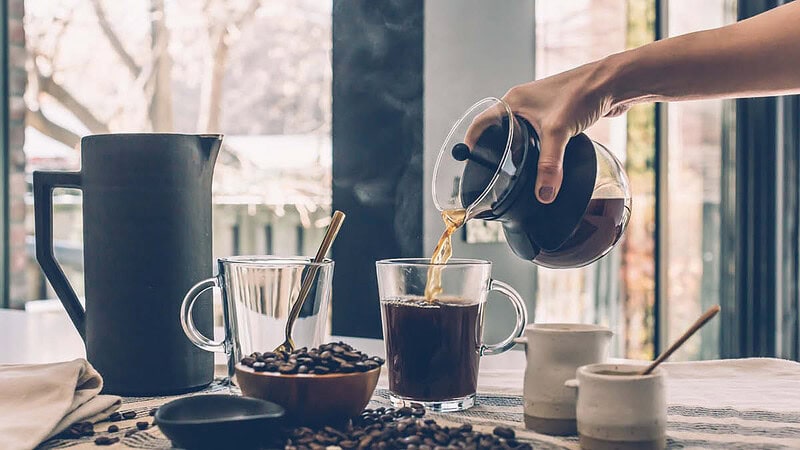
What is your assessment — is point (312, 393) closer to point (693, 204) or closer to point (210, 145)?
point (210, 145)

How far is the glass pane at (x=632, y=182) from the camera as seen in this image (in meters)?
3.43

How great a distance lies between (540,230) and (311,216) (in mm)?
3465

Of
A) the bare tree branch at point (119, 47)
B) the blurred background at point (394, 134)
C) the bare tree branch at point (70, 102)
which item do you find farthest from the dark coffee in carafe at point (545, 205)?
the bare tree branch at point (119, 47)

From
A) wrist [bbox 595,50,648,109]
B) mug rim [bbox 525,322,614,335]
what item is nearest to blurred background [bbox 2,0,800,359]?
wrist [bbox 595,50,648,109]

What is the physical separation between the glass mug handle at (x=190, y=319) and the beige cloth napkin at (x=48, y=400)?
12 centimetres

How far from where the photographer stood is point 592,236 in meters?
1.18

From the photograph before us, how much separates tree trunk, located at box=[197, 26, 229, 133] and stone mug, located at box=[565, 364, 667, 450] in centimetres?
410

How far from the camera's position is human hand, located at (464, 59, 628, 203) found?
1.12m

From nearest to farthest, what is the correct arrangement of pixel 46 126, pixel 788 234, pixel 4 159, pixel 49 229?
pixel 49 229, pixel 788 234, pixel 4 159, pixel 46 126

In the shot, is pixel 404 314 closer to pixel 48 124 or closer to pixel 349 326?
pixel 349 326

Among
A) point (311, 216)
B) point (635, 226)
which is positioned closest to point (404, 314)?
point (635, 226)

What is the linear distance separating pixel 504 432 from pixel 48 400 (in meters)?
0.52

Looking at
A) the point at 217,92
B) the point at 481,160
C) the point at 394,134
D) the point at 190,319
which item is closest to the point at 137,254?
the point at 190,319

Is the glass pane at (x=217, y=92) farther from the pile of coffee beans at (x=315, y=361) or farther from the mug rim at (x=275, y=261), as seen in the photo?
the pile of coffee beans at (x=315, y=361)
